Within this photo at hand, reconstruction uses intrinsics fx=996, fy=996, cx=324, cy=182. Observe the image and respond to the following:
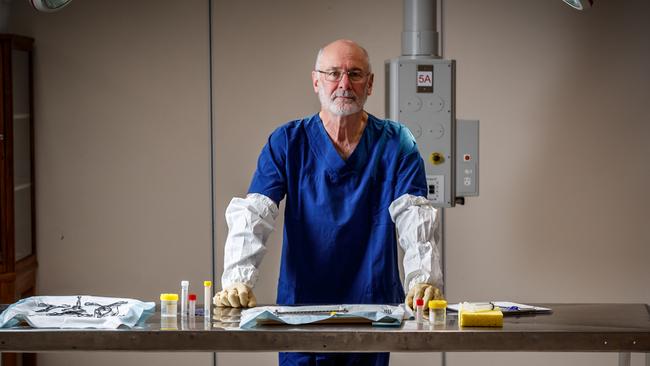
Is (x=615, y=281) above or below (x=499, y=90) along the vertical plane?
below

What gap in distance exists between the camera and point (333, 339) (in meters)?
2.31

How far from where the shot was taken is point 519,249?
16.1ft

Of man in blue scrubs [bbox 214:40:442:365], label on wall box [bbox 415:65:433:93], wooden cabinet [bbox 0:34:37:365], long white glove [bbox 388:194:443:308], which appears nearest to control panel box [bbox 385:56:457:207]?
label on wall box [bbox 415:65:433:93]

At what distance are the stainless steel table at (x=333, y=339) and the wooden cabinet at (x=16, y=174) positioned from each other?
1.99 m

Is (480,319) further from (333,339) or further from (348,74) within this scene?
(348,74)

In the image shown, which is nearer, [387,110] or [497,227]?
[387,110]

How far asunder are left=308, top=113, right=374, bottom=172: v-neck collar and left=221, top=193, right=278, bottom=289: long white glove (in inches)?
8.8

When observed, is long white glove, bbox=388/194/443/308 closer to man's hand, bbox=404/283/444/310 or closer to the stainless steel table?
man's hand, bbox=404/283/444/310

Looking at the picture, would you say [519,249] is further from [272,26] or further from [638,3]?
[272,26]

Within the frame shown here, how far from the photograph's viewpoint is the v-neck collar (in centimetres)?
293

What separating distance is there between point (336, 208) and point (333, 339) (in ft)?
2.27

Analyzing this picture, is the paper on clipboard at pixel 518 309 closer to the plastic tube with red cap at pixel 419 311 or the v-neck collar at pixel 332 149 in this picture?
the plastic tube with red cap at pixel 419 311

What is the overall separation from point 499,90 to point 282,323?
2.74 metres

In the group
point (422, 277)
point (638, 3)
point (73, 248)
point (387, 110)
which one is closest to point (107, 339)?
point (422, 277)
